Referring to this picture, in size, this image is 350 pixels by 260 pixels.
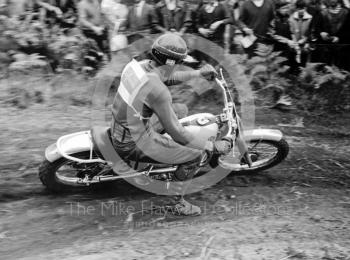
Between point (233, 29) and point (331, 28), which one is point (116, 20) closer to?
point (233, 29)

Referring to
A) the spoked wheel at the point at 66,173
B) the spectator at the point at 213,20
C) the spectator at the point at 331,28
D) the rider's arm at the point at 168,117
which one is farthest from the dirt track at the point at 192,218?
the spectator at the point at 213,20

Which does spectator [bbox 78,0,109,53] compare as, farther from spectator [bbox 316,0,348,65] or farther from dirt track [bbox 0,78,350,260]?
spectator [bbox 316,0,348,65]

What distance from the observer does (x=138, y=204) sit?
476cm

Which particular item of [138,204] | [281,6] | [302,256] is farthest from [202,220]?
[281,6]

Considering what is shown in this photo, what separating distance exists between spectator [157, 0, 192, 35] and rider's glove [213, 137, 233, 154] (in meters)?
3.63

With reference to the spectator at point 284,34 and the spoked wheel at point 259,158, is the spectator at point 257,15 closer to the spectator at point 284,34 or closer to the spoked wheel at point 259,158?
the spectator at point 284,34

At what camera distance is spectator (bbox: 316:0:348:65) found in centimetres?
746

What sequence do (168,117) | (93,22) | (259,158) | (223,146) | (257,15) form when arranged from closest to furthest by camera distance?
1. (168,117)
2. (223,146)
3. (259,158)
4. (257,15)
5. (93,22)

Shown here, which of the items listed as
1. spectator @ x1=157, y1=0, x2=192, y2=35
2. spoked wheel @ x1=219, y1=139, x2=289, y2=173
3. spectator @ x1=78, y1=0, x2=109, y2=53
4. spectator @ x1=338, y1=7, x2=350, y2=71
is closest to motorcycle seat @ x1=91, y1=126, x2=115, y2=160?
spoked wheel @ x1=219, y1=139, x2=289, y2=173

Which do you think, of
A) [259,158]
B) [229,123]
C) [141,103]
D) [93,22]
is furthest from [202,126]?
[93,22]

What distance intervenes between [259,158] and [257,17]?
3.11 m

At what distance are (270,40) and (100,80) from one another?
3020 mm

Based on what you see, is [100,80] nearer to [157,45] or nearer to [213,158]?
[213,158]

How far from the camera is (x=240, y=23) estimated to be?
7500 mm
